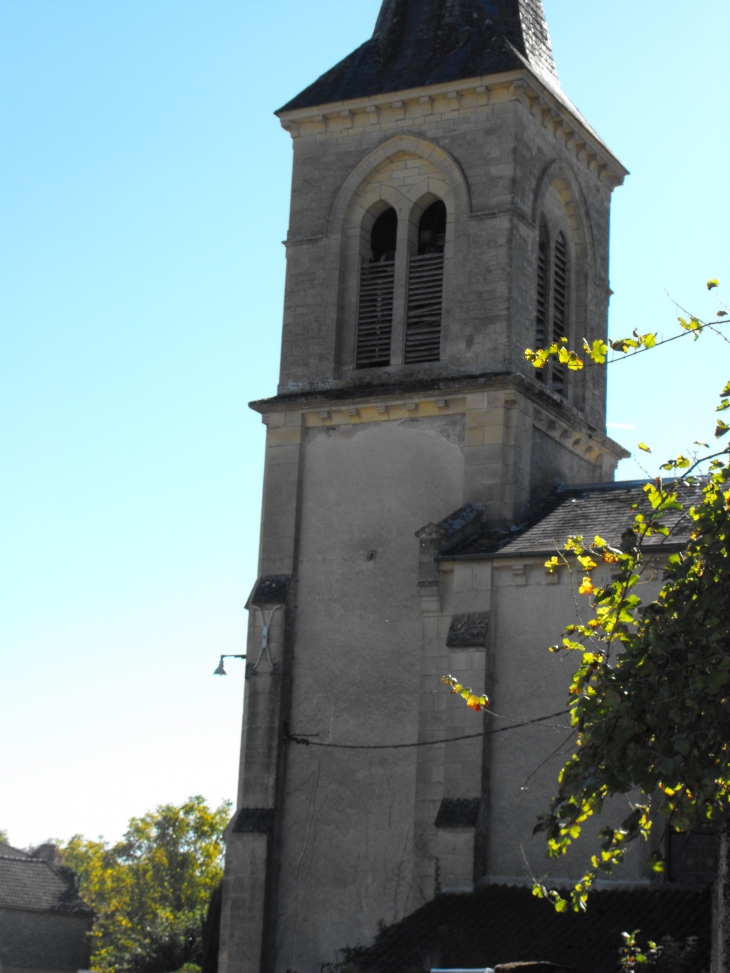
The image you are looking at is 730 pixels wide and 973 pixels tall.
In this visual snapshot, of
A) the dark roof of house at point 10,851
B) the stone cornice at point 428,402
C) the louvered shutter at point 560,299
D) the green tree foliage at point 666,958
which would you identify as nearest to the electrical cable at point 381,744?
the green tree foliage at point 666,958

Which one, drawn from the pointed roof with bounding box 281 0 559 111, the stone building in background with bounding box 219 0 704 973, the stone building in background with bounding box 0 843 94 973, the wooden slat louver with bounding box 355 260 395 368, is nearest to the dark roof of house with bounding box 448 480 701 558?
the stone building in background with bounding box 219 0 704 973

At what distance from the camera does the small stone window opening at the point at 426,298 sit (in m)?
23.5

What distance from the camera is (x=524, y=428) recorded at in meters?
22.4

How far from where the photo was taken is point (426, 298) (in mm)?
23828

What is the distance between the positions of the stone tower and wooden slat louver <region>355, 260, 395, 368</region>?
4cm

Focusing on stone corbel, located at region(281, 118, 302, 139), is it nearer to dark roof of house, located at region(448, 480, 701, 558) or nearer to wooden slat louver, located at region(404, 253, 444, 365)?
A: wooden slat louver, located at region(404, 253, 444, 365)

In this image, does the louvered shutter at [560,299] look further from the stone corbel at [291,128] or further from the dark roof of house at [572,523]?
the stone corbel at [291,128]

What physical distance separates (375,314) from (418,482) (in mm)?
3289

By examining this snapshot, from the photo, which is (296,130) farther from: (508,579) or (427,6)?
(508,579)

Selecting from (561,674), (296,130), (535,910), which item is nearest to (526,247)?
(296,130)

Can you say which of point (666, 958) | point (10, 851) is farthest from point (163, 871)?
point (666, 958)

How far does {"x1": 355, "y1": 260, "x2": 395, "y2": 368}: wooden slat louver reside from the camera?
23922mm

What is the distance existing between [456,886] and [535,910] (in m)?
1.40

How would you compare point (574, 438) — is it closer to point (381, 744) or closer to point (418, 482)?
point (418, 482)
